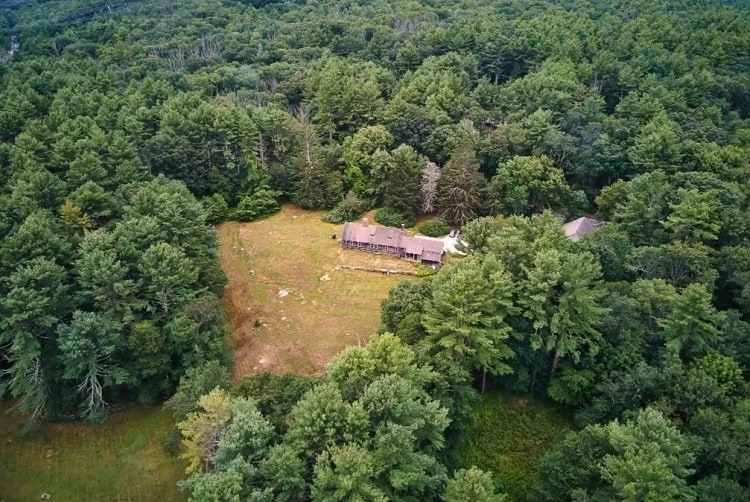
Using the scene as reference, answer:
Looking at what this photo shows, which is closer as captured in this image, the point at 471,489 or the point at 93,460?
the point at 471,489

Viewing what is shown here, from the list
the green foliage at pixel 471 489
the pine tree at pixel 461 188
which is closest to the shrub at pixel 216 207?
the pine tree at pixel 461 188

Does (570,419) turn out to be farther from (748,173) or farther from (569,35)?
(569,35)

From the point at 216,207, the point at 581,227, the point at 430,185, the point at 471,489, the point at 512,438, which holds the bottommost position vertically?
the point at 512,438

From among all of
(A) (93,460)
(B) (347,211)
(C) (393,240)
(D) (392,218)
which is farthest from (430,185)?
(A) (93,460)

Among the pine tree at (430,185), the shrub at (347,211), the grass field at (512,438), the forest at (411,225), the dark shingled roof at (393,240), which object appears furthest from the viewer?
the shrub at (347,211)

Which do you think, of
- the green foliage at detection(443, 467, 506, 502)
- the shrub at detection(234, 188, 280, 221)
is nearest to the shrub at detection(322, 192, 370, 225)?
the shrub at detection(234, 188, 280, 221)

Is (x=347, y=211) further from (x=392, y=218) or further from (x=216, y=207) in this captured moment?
(x=216, y=207)

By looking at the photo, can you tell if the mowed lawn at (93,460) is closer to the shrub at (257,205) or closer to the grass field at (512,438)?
the grass field at (512,438)

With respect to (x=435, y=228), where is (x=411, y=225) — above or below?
below
